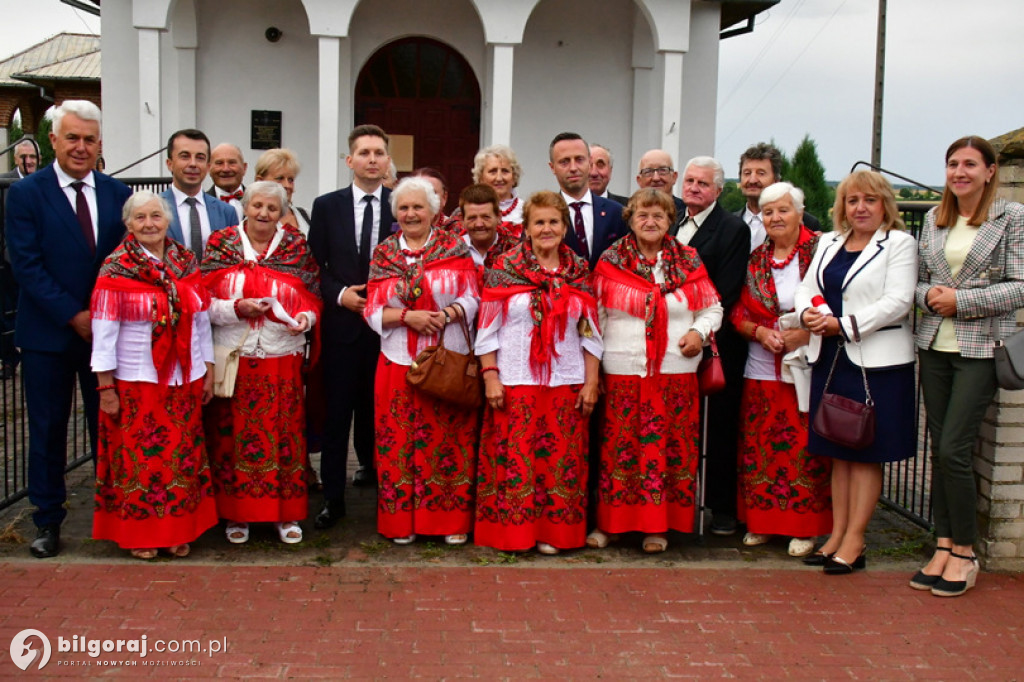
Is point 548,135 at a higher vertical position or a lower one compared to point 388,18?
lower

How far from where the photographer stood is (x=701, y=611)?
454 cm

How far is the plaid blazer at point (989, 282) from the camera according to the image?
14.9ft

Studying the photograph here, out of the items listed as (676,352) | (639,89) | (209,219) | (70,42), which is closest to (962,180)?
(676,352)

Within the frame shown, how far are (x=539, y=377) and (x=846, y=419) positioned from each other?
1.55 metres

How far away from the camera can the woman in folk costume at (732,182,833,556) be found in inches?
207

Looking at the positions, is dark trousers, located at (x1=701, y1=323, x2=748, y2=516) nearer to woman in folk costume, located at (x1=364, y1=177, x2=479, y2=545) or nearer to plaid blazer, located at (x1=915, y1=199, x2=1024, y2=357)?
plaid blazer, located at (x1=915, y1=199, x2=1024, y2=357)

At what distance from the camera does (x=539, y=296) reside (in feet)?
16.5

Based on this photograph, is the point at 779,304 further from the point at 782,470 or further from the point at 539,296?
the point at 539,296

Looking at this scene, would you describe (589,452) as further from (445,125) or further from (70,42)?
(70,42)

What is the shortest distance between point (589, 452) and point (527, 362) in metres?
0.79

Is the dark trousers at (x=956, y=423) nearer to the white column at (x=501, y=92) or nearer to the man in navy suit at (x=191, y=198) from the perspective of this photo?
the man in navy suit at (x=191, y=198)

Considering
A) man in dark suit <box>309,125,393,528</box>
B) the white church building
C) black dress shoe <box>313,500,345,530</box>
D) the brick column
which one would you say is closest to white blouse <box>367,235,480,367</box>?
man in dark suit <box>309,125,393,528</box>

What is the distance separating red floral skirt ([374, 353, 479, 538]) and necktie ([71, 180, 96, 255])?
1.62 m

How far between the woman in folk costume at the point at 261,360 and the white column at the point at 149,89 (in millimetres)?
6969
